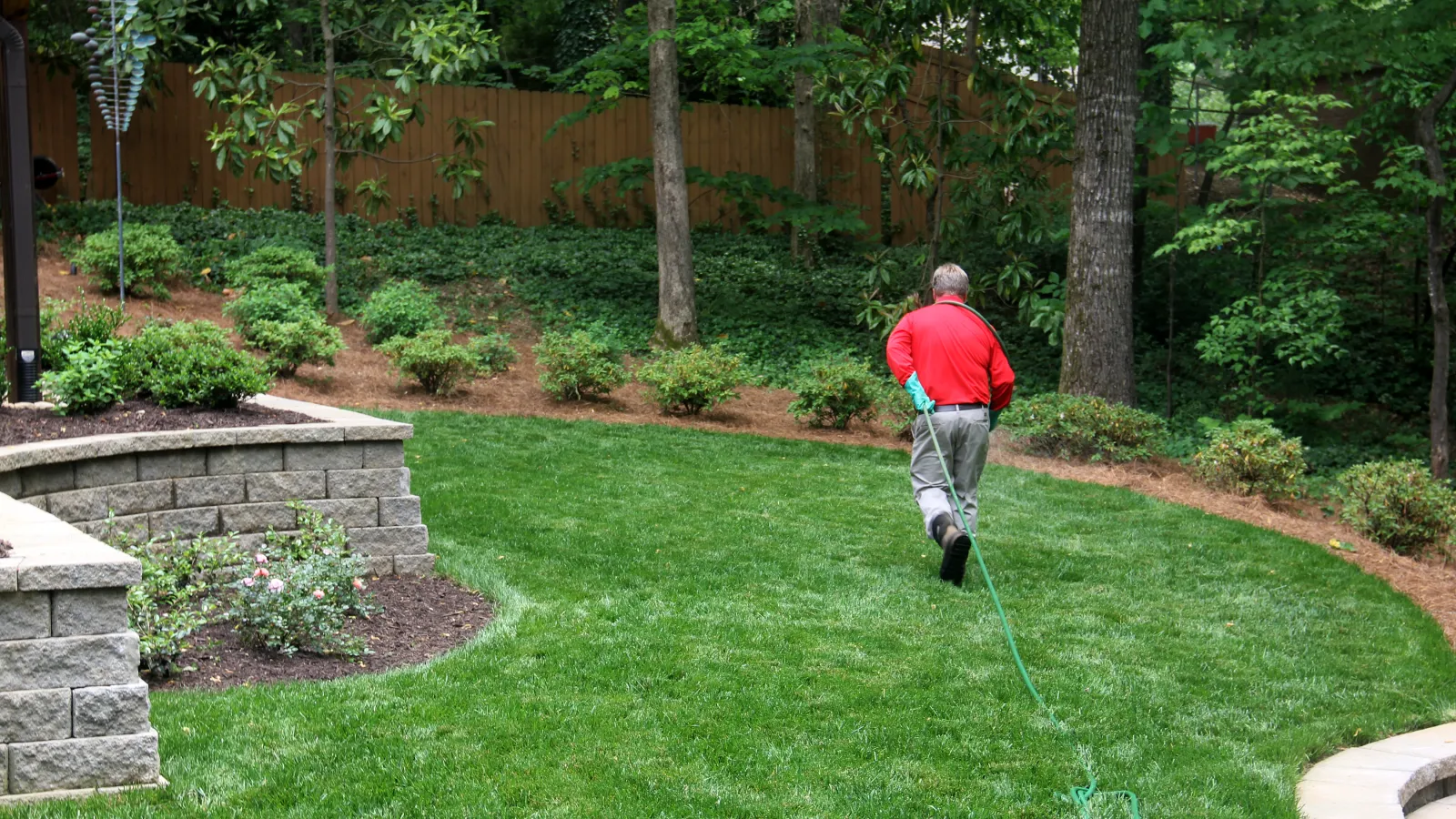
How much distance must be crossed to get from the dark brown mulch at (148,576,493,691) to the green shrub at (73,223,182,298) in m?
8.29

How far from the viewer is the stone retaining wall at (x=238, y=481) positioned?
18.4 feet

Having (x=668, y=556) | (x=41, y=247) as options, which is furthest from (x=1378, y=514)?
(x=41, y=247)

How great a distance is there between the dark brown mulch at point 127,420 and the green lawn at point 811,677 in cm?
122

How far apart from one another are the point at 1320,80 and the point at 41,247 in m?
18.0

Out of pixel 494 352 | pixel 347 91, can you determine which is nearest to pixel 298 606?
pixel 494 352

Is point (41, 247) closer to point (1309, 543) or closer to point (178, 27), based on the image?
point (178, 27)

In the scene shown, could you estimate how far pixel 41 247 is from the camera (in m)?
14.5

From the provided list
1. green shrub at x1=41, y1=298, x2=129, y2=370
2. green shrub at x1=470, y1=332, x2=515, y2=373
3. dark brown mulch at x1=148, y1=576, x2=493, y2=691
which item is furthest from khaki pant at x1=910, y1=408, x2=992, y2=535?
green shrub at x1=470, y1=332, x2=515, y2=373

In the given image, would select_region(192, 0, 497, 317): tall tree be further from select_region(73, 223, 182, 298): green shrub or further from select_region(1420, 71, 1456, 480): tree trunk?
select_region(1420, 71, 1456, 480): tree trunk

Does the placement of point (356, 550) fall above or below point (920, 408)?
below

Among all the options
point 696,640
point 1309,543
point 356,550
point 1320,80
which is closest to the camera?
point 696,640

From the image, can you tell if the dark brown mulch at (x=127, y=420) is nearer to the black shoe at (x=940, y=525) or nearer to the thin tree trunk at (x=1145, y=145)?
the black shoe at (x=940, y=525)

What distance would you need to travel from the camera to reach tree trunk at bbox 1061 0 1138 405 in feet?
40.0

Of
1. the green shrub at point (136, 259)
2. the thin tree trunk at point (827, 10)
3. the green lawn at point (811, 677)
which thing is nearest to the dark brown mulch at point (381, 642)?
the green lawn at point (811, 677)
